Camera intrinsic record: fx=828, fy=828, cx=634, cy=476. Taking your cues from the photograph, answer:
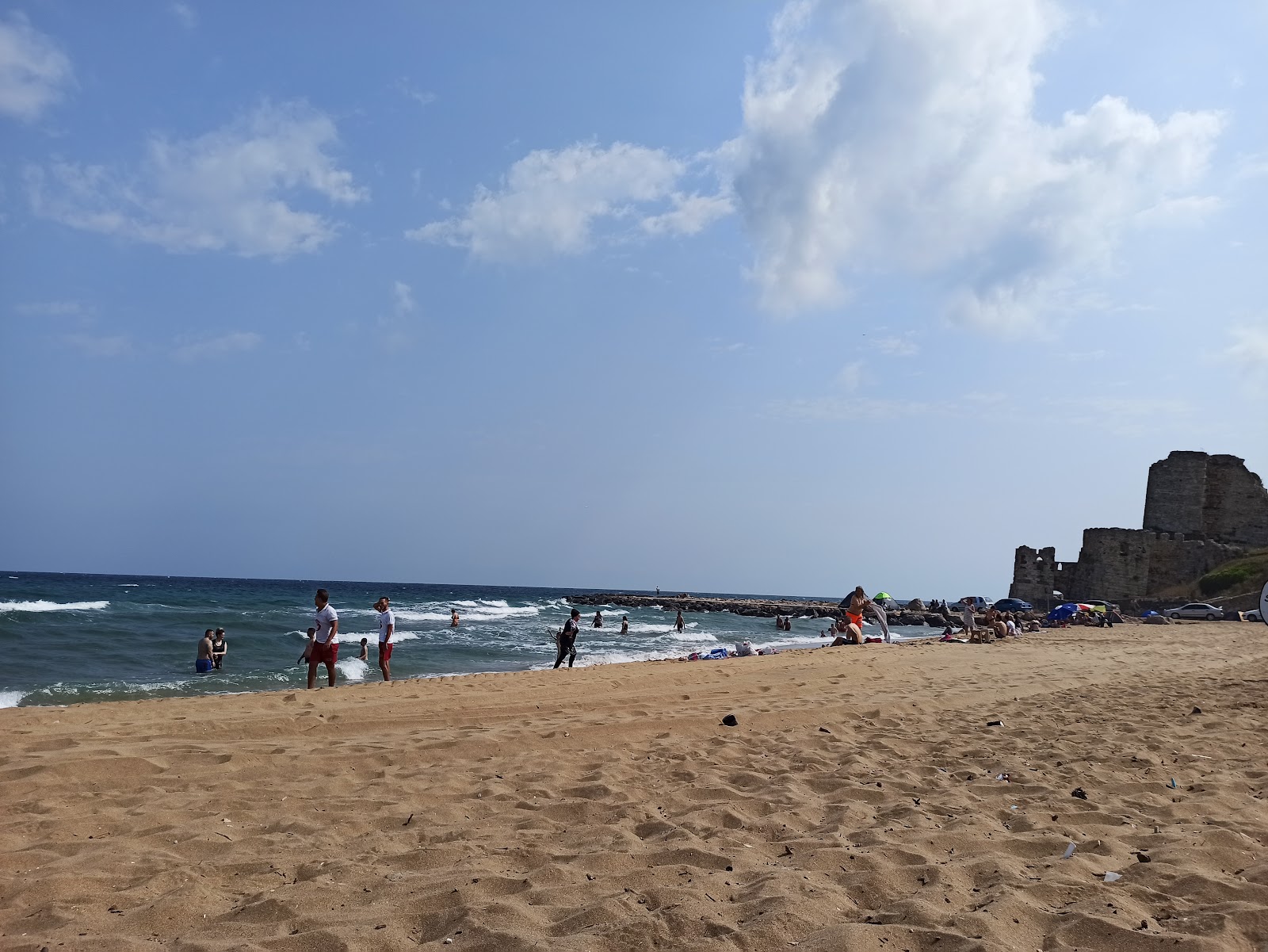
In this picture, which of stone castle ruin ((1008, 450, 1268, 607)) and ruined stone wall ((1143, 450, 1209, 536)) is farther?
ruined stone wall ((1143, 450, 1209, 536))

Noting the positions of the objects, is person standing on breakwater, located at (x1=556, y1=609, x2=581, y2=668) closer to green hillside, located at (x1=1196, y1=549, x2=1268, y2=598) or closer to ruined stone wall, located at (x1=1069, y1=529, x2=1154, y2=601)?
green hillside, located at (x1=1196, y1=549, x2=1268, y2=598)

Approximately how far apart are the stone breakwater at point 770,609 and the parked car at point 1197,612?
1025cm

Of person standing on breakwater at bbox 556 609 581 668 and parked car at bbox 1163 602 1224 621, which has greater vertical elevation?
parked car at bbox 1163 602 1224 621

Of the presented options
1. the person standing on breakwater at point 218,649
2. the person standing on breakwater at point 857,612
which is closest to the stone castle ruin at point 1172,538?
the person standing on breakwater at point 857,612

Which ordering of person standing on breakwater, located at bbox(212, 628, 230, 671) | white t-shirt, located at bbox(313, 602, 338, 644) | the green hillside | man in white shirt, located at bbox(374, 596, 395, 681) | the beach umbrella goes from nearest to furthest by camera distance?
1. white t-shirt, located at bbox(313, 602, 338, 644)
2. man in white shirt, located at bbox(374, 596, 395, 681)
3. person standing on breakwater, located at bbox(212, 628, 230, 671)
4. the beach umbrella
5. the green hillside

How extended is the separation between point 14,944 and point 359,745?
3.64 meters

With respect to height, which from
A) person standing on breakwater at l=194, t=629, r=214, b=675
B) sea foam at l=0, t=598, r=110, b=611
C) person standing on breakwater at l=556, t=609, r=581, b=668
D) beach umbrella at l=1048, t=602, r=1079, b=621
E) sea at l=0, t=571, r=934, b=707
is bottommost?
sea foam at l=0, t=598, r=110, b=611

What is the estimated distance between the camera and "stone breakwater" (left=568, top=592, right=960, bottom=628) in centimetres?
4819

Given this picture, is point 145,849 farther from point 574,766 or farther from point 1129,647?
point 1129,647

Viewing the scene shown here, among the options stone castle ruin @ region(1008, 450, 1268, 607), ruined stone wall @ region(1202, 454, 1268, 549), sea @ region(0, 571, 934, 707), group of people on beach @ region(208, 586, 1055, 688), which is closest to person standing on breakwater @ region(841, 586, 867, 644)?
group of people on beach @ region(208, 586, 1055, 688)

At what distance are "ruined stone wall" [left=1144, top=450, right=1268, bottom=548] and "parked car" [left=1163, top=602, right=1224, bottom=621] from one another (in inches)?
505

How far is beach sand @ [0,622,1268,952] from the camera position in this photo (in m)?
3.07

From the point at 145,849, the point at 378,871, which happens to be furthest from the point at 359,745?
the point at 378,871

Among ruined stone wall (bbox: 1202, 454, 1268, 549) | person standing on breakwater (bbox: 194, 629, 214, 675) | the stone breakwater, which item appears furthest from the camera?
the stone breakwater
